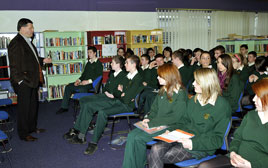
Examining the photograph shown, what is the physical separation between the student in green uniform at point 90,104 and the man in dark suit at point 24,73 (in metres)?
0.74

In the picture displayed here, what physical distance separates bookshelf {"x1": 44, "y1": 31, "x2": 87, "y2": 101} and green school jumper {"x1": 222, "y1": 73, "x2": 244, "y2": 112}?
4.91 m

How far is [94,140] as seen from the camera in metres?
3.81

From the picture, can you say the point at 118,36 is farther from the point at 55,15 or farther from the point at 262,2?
the point at 262,2

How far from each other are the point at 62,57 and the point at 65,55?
0.10 meters

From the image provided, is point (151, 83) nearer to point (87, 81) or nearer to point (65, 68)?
point (87, 81)

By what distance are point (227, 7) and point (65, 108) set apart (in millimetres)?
7640

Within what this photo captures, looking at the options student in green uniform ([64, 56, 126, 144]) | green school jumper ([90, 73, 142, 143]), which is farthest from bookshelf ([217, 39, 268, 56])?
green school jumper ([90, 73, 142, 143])

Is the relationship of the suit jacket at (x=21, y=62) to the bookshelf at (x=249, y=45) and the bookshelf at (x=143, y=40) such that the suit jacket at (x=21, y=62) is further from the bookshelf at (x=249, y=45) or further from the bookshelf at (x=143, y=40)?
the bookshelf at (x=249, y=45)

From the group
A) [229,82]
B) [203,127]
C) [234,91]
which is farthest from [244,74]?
[203,127]

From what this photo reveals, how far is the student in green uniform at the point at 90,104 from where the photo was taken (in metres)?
4.12

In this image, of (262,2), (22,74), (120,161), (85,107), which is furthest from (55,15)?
(262,2)

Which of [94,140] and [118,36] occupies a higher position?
[118,36]

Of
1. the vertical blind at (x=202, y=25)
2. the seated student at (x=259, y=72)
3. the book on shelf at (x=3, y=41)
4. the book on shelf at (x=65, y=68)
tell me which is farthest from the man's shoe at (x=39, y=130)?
the vertical blind at (x=202, y=25)

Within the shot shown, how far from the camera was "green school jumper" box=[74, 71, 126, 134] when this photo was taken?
13.5 feet
